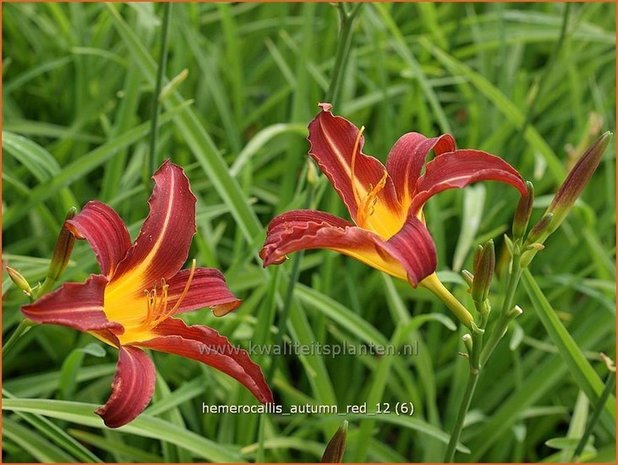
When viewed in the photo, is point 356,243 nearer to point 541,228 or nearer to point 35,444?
point 541,228

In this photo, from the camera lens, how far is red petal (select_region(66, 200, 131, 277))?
2.55ft

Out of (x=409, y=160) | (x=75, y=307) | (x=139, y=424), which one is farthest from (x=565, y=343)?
(x=75, y=307)

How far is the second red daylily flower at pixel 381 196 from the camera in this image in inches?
28.7

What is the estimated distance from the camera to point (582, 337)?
152 centimetres

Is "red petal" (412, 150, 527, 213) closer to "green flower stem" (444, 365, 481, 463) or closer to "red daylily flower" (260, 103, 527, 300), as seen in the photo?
"red daylily flower" (260, 103, 527, 300)

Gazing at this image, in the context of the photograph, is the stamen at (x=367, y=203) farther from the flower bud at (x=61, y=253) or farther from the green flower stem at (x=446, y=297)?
the flower bud at (x=61, y=253)

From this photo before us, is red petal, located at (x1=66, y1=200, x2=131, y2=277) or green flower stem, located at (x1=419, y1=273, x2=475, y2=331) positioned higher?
red petal, located at (x1=66, y1=200, x2=131, y2=277)

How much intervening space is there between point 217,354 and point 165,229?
152 mm

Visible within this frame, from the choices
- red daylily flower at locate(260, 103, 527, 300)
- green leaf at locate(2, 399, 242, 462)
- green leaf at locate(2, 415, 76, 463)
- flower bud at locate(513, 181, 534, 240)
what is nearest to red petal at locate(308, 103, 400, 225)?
red daylily flower at locate(260, 103, 527, 300)

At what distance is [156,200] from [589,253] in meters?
1.13

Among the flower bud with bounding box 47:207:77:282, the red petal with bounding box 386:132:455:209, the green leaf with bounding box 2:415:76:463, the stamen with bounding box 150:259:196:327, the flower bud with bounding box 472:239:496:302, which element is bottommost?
the green leaf with bounding box 2:415:76:463

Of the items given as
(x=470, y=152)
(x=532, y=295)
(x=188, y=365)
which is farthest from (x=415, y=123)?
(x=470, y=152)

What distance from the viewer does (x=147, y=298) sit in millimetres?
830

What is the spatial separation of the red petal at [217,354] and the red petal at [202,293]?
43mm
